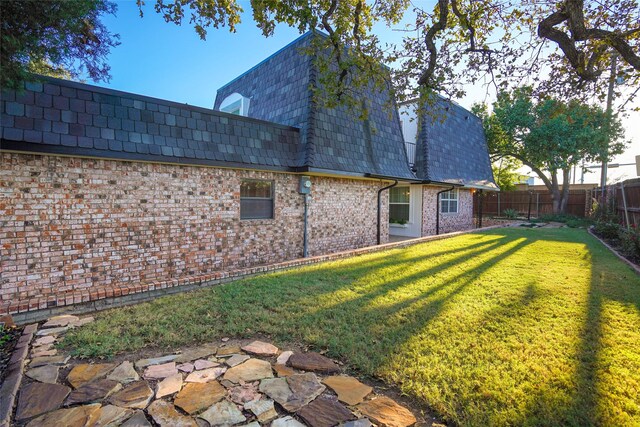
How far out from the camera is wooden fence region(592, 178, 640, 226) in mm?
10312

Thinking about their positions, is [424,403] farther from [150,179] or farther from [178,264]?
[150,179]

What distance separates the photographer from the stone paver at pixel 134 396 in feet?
8.05

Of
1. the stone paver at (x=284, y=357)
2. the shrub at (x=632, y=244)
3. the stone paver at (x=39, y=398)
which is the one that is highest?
the shrub at (x=632, y=244)

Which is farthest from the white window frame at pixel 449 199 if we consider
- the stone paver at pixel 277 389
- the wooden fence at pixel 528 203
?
the stone paver at pixel 277 389

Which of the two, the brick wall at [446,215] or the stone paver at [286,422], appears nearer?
the stone paver at [286,422]

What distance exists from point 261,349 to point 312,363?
2.14ft

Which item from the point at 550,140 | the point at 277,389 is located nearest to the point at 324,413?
the point at 277,389

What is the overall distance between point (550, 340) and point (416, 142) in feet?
36.7

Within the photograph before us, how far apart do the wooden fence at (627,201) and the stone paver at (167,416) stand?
12.2m

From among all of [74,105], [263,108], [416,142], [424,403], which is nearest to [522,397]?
[424,403]

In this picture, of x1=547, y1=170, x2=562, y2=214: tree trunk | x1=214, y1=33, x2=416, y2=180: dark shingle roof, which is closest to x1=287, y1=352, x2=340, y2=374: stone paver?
x1=214, y1=33, x2=416, y2=180: dark shingle roof

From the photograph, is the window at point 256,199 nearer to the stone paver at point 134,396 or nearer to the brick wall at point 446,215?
the stone paver at point 134,396

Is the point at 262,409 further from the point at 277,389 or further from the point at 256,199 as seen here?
the point at 256,199

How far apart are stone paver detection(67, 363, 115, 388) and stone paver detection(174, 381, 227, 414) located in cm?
89
